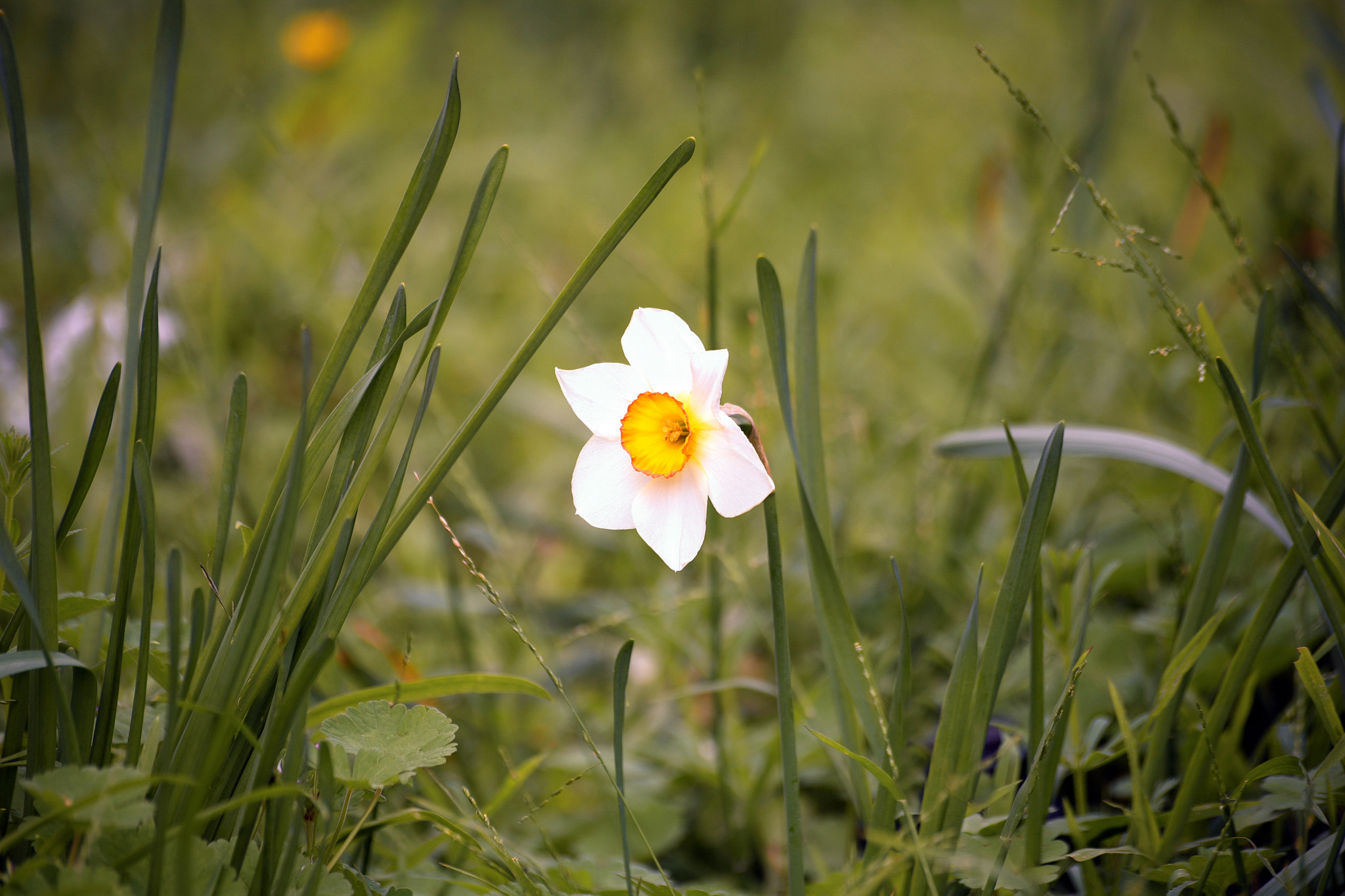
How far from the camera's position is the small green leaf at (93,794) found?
0.41m

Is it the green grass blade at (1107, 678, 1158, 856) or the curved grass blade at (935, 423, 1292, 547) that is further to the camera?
the curved grass blade at (935, 423, 1292, 547)

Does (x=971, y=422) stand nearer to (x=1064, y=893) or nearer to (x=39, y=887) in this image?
(x=1064, y=893)

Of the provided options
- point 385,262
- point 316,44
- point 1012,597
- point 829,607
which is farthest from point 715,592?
point 316,44

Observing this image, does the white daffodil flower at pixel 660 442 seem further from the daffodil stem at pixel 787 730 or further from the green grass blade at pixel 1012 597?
the green grass blade at pixel 1012 597

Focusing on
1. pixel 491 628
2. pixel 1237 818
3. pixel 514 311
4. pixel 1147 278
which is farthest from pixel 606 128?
pixel 1237 818

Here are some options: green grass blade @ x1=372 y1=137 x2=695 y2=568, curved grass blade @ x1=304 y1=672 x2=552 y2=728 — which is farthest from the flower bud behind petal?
curved grass blade @ x1=304 y1=672 x2=552 y2=728

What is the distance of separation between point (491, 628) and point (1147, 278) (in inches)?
39.1

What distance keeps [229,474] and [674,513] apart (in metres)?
0.31

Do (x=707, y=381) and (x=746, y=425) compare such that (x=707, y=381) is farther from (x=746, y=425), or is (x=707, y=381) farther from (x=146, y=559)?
(x=146, y=559)

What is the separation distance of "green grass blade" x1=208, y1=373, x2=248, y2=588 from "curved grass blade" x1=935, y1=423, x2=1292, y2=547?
2.01 ft

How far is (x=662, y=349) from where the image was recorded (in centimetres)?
52

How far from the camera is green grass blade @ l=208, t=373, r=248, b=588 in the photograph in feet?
1.76

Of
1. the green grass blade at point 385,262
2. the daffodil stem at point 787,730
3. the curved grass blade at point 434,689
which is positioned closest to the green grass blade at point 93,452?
the green grass blade at point 385,262

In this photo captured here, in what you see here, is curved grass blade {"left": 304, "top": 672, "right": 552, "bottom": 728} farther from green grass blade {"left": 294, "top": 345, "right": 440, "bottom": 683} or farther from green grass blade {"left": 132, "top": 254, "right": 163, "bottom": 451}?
green grass blade {"left": 132, "top": 254, "right": 163, "bottom": 451}
